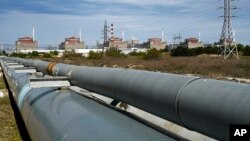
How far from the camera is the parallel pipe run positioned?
2.30m

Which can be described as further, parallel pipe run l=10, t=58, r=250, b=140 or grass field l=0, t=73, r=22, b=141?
grass field l=0, t=73, r=22, b=141

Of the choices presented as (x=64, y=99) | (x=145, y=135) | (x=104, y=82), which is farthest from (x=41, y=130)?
(x=145, y=135)

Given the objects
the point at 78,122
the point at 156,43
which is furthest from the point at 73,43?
the point at 78,122

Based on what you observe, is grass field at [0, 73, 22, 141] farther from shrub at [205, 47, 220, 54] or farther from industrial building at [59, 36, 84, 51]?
industrial building at [59, 36, 84, 51]

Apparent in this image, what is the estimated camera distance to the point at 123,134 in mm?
2688

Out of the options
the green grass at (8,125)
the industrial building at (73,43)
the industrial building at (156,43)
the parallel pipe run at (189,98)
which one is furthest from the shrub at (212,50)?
the industrial building at (156,43)

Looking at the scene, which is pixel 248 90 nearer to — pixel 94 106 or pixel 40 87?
pixel 94 106

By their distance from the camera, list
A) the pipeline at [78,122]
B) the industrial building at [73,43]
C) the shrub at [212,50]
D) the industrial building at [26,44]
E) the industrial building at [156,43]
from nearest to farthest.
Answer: the pipeline at [78,122]
the shrub at [212,50]
the industrial building at [26,44]
the industrial building at [73,43]
the industrial building at [156,43]

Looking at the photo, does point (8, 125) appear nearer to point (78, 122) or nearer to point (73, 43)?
point (78, 122)

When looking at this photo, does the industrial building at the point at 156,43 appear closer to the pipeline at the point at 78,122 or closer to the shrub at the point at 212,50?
the shrub at the point at 212,50

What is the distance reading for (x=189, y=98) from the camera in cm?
273

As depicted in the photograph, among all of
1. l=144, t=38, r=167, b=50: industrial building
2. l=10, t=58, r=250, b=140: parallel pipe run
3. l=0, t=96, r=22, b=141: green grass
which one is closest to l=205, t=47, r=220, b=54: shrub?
l=0, t=96, r=22, b=141: green grass

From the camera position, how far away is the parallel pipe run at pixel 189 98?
2.30 m

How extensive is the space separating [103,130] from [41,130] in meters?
1.28
